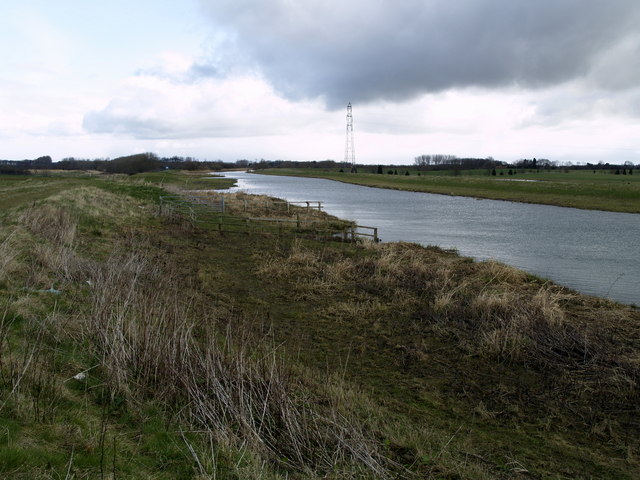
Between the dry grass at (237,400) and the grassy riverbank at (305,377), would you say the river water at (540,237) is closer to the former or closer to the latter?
the grassy riverbank at (305,377)

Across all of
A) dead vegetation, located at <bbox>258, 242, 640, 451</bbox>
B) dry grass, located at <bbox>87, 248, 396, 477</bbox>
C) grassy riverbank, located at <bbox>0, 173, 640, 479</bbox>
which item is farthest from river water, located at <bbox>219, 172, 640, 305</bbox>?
dry grass, located at <bbox>87, 248, 396, 477</bbox>

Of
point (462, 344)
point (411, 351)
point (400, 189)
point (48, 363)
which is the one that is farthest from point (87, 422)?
point (400, 189)

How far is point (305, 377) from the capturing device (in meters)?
7.91

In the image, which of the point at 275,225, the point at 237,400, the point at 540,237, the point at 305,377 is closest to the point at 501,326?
the point at 305,377

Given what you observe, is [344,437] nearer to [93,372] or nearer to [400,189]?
[93,372]

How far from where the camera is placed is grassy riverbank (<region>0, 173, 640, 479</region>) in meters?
5.05

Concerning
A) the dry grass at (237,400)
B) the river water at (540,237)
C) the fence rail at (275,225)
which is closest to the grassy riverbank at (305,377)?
the dry grass at (237,400)

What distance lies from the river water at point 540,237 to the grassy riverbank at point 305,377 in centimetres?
459

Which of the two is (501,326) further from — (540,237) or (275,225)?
(540,237)

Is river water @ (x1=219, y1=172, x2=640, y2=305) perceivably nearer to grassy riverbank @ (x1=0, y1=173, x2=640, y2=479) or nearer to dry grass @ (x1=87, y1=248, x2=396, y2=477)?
grassy riverbank @ (x1=0, y1=173, x2=640, y2=479)

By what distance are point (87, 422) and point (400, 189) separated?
80.7 metres

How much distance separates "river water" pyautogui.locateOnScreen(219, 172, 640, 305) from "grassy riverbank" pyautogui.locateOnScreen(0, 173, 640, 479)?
4.59m

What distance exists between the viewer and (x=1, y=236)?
13539mm

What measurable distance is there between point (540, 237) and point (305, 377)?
Result: 998 inches
